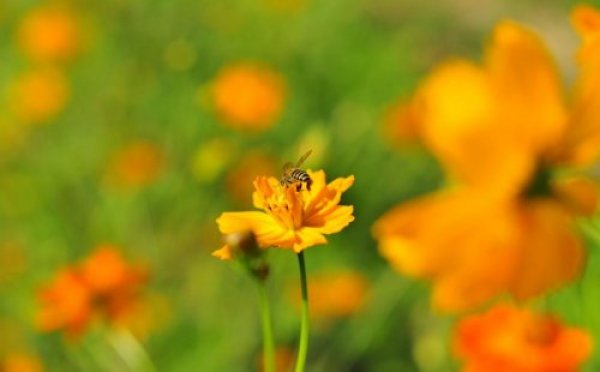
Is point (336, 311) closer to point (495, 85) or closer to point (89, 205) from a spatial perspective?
point (89, 205)

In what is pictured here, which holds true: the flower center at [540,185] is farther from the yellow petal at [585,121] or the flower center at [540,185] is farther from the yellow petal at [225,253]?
the yellow petal at [225,253]

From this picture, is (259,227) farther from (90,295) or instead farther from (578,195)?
(90,295)

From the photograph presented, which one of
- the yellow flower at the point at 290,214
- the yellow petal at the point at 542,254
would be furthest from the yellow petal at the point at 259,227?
the yellow petal at the point at 542,254

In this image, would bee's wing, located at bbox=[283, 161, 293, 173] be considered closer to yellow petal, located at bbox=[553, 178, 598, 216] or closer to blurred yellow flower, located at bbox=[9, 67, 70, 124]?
yellow petal, located at bbox=[553, 178, 598, 216]

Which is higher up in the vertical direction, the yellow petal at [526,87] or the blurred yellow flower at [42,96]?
the blurred yellow flower at [42,96]

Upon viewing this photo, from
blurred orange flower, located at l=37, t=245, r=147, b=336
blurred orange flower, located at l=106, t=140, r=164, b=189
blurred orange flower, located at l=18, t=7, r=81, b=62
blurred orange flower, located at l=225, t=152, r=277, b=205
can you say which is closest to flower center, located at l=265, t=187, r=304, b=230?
blurred orange flower, located at l=37, t=245, r=147, b=336
